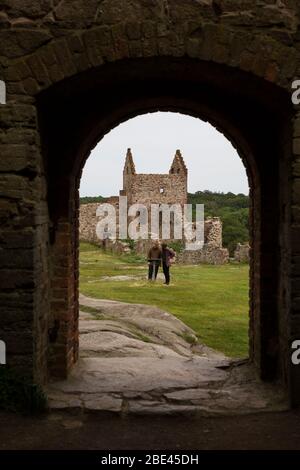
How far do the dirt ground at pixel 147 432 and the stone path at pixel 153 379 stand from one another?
164 millimetres

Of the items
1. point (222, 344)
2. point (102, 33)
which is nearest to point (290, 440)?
point (102, 33)

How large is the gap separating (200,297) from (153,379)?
26.7ft

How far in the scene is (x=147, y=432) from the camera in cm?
462

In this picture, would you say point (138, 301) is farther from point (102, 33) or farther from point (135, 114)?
point (102, 33)

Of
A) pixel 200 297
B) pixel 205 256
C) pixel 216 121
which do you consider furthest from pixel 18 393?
pixel 205 256

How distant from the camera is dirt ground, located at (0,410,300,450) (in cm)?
427

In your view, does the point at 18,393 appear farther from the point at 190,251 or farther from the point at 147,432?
the point at 190,251

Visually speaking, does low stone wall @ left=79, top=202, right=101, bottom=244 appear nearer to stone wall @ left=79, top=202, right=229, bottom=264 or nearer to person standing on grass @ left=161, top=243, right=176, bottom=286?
stone wall @ left=79, top=202, right=229, bottom=264

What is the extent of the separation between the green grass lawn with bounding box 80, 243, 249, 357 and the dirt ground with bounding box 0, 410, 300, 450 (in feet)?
13.0

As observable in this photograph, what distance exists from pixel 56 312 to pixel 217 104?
2948mm

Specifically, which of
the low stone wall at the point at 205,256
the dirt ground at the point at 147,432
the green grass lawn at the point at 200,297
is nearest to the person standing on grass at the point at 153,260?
the green grass lawn at the point at 200,297

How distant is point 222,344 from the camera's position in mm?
9336

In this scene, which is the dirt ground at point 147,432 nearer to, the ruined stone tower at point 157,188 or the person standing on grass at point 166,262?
the person standing on grass at point 166,262

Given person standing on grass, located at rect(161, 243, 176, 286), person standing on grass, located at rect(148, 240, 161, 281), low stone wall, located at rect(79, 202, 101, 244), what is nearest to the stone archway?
person standing on grass, located at rect(161, 243, 176, 286)
